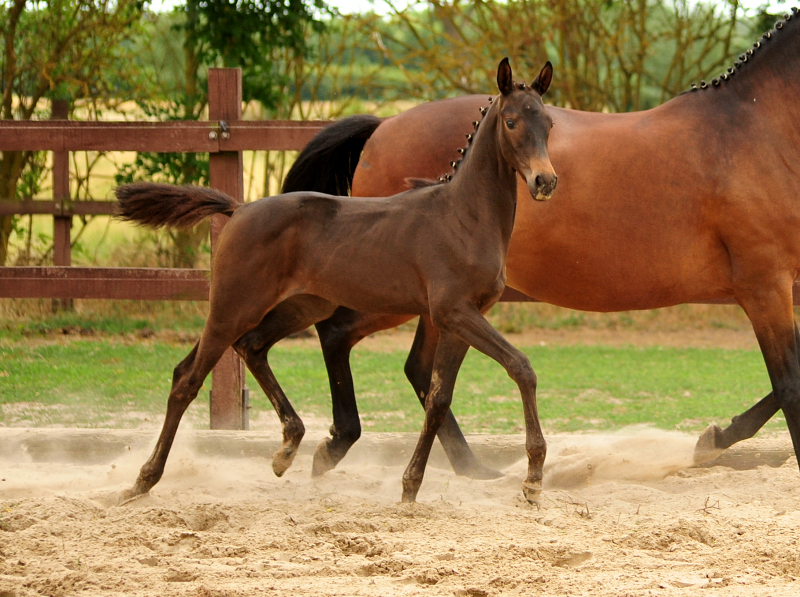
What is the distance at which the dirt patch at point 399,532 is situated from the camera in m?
2.58

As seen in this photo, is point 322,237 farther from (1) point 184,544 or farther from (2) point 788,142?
(2) point 788,142

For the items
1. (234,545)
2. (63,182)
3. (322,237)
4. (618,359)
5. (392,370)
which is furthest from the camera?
(63,182)

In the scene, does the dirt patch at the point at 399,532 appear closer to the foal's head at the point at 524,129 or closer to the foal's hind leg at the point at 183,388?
the foal's hind leg at the point at 183,388

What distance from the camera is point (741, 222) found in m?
3.79

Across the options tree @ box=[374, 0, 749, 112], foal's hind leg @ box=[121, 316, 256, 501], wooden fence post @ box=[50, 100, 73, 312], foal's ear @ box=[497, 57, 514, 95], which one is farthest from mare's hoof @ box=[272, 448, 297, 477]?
tree @ box=[374, 0, 749, 112]

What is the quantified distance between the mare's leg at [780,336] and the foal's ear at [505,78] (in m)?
1.46

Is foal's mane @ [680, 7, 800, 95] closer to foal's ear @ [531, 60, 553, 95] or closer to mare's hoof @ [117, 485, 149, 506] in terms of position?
foal's ear @ [531, 60, 553, 95]

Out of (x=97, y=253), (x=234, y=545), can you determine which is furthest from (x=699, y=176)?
(x=97, y=253)

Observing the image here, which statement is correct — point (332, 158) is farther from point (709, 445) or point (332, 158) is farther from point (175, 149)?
point (709, 445)

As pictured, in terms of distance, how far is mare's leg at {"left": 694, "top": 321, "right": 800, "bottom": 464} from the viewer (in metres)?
4.08

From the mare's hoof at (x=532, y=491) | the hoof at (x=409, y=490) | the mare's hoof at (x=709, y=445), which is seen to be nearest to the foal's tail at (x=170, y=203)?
the hoof at (x=409, y=490)

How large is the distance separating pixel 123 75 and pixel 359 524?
768 cm

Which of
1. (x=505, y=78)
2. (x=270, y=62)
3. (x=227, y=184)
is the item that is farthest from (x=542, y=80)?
(x=270, y=62)

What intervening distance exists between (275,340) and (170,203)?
708 millimetres
